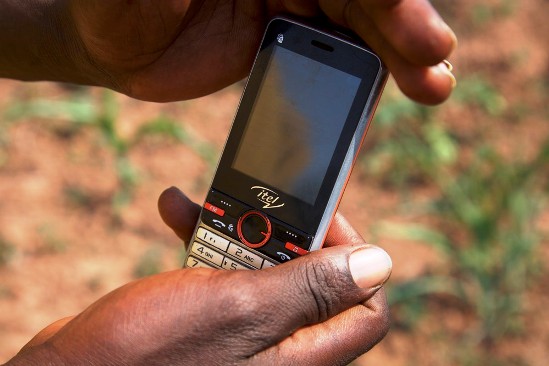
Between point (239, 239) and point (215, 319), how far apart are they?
0.94ft

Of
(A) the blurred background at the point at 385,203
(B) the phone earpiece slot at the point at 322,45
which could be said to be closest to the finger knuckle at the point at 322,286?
(B) the phone earpiece slot at the point at 322,45

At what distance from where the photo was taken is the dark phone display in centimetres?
142

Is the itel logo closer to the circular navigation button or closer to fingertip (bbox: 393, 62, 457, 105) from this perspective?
the circular navigation button

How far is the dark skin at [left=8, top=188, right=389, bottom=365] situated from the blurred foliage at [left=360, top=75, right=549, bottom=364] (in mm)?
1189

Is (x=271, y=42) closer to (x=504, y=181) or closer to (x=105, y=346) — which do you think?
(x=105, y=346)

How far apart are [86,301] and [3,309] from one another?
24cm

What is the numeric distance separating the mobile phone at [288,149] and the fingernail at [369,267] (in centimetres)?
15

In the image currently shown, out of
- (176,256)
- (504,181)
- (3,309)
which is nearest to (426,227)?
(504,181)

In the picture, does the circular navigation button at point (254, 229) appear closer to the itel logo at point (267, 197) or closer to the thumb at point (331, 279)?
the itel logo at point (267, 197)

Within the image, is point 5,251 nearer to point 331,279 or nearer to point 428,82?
point 331,279

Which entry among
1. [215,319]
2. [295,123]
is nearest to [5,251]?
[295,123]

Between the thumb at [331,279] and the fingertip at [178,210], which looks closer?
the thumb at [331,279]

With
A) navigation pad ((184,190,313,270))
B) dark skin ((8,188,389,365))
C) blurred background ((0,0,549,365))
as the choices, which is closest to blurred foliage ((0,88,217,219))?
blurred background ((0,0,549,365))

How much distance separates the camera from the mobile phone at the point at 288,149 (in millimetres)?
1403
